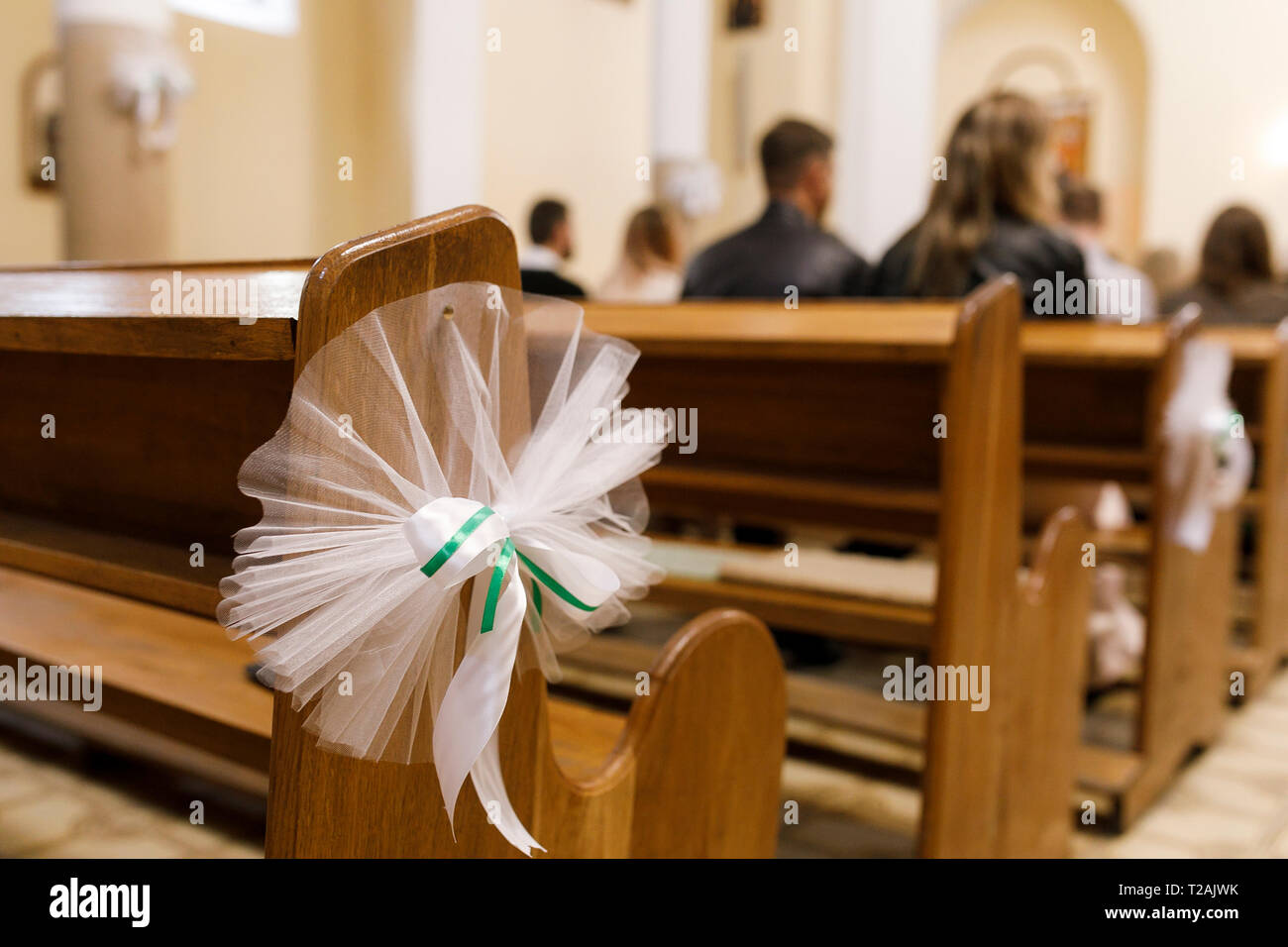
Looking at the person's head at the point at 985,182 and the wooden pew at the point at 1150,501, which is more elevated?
the person's head at the point at 985,182

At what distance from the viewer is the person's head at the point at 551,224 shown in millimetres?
5590

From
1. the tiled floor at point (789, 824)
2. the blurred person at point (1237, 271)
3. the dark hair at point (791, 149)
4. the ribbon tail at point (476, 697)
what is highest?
the dark hair at point (791, 149)

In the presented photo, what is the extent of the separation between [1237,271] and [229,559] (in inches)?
159

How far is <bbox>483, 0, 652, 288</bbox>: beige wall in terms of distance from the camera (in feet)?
21.8

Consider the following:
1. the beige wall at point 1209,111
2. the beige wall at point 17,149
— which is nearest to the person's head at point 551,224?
the beige wall at point 17,149

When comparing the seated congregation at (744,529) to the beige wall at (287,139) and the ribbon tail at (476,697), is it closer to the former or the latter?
the ribbon tail at (476,697)

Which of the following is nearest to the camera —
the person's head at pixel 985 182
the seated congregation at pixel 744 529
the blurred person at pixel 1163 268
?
the seated congregation at pixel 744 529

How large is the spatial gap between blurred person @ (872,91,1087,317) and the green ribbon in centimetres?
216

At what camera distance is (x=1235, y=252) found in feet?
13.5

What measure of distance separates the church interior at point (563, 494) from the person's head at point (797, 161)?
0.02 m

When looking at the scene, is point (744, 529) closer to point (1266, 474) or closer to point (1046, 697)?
point (1266, 474)

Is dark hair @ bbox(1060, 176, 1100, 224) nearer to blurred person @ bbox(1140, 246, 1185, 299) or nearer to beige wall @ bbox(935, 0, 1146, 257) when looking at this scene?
blurred person @ bbox(1140, 246, 1185, 299)

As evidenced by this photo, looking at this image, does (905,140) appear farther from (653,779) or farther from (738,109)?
(653,779)
